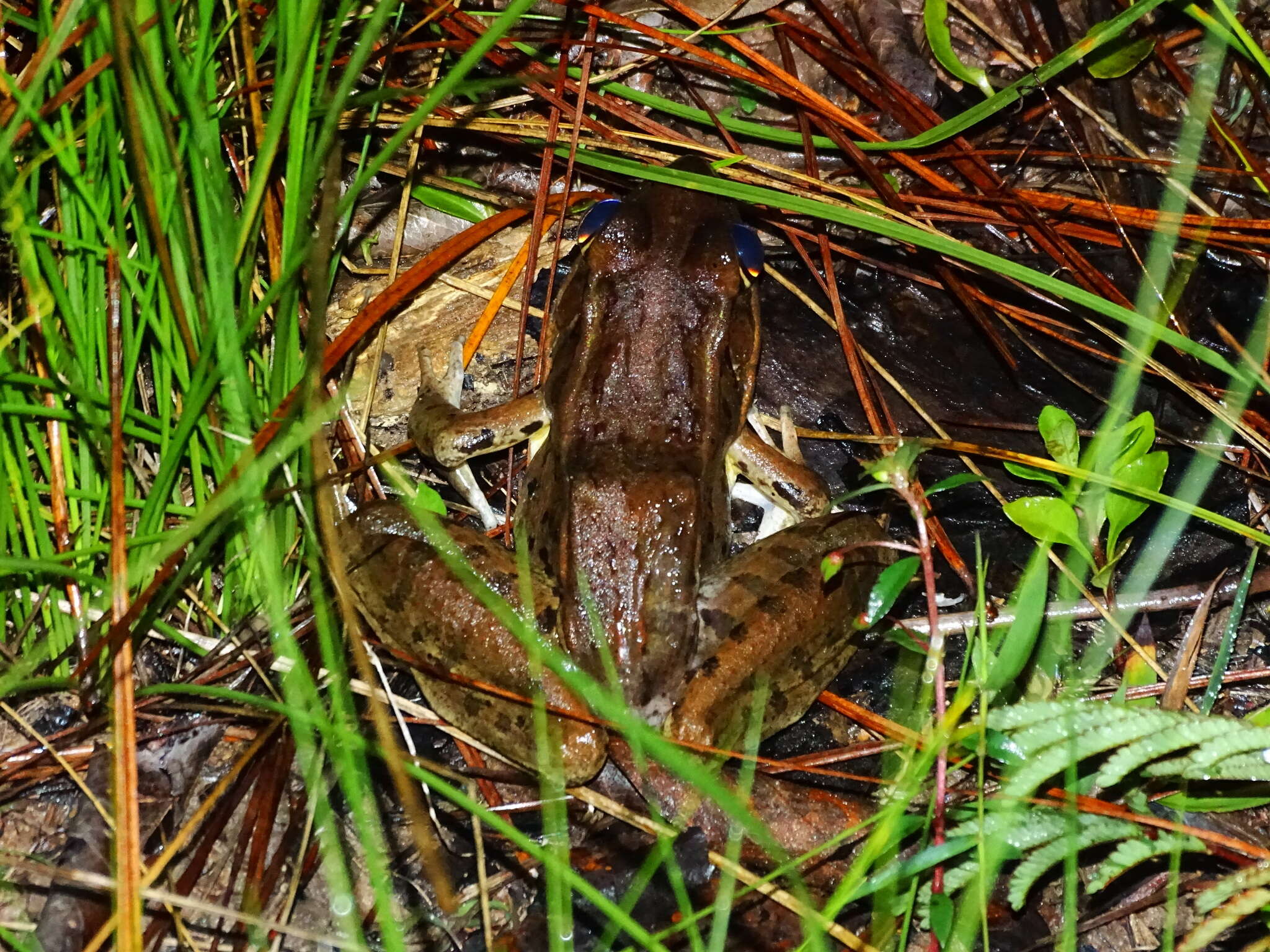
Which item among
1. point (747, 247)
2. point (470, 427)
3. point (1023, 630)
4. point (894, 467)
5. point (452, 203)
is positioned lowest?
point (1023, 630)

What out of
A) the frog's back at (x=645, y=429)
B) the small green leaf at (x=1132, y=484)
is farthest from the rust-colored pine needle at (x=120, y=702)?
the small green leaf at (x=1132, y=484)

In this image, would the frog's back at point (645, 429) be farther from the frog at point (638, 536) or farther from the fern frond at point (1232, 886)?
the fern frond at point (1232, 886)

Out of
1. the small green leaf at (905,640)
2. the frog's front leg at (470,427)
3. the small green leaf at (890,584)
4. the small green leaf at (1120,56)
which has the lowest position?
the small green leaf at (905,640)

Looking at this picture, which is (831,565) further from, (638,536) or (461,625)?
(461,625)

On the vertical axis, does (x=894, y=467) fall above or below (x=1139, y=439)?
above

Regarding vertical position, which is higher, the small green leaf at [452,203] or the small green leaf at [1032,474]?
the small green leaf at [452,203]

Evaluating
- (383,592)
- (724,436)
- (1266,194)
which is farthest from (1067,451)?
(383,592)

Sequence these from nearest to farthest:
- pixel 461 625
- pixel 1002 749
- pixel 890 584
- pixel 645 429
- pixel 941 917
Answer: pixel 941 917, pixel 1002 749, pixel 890 584, pixel 461 625, pixel 645 429

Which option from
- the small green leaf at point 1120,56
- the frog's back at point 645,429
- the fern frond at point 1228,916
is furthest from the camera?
the small green leaf at point 1120,56

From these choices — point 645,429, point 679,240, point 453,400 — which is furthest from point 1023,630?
point 453,400
